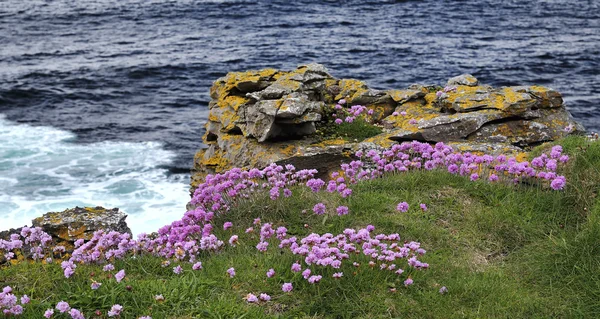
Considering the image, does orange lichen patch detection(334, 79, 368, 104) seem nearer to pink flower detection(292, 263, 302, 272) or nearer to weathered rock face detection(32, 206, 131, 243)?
weathered rock face detection(32, 206, 131, 243)

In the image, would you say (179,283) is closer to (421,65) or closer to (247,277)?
(247,277)

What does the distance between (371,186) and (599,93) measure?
19.3 m

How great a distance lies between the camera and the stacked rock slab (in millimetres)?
11516

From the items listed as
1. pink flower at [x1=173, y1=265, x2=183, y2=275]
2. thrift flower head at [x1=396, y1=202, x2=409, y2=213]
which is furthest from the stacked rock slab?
pink flower at [x1=173, y1=265, x2=183, y2=275]

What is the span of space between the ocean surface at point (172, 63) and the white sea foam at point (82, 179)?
0.05m

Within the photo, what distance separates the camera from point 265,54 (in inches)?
1236

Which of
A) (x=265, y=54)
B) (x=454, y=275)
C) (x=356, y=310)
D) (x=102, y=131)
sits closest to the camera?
(x=356, y=310)

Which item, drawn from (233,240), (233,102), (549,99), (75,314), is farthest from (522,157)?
A: (75,314)

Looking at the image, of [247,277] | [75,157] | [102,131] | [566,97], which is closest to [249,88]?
[247,277]

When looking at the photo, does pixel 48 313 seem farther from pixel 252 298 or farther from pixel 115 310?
pixel 252 298

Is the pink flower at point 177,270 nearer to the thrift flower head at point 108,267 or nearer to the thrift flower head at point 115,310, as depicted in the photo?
the thrift flower head at point 108,267

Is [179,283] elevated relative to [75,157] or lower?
elevated

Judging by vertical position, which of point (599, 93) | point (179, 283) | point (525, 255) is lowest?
point (599, 93)

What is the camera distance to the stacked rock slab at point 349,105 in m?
11.5
